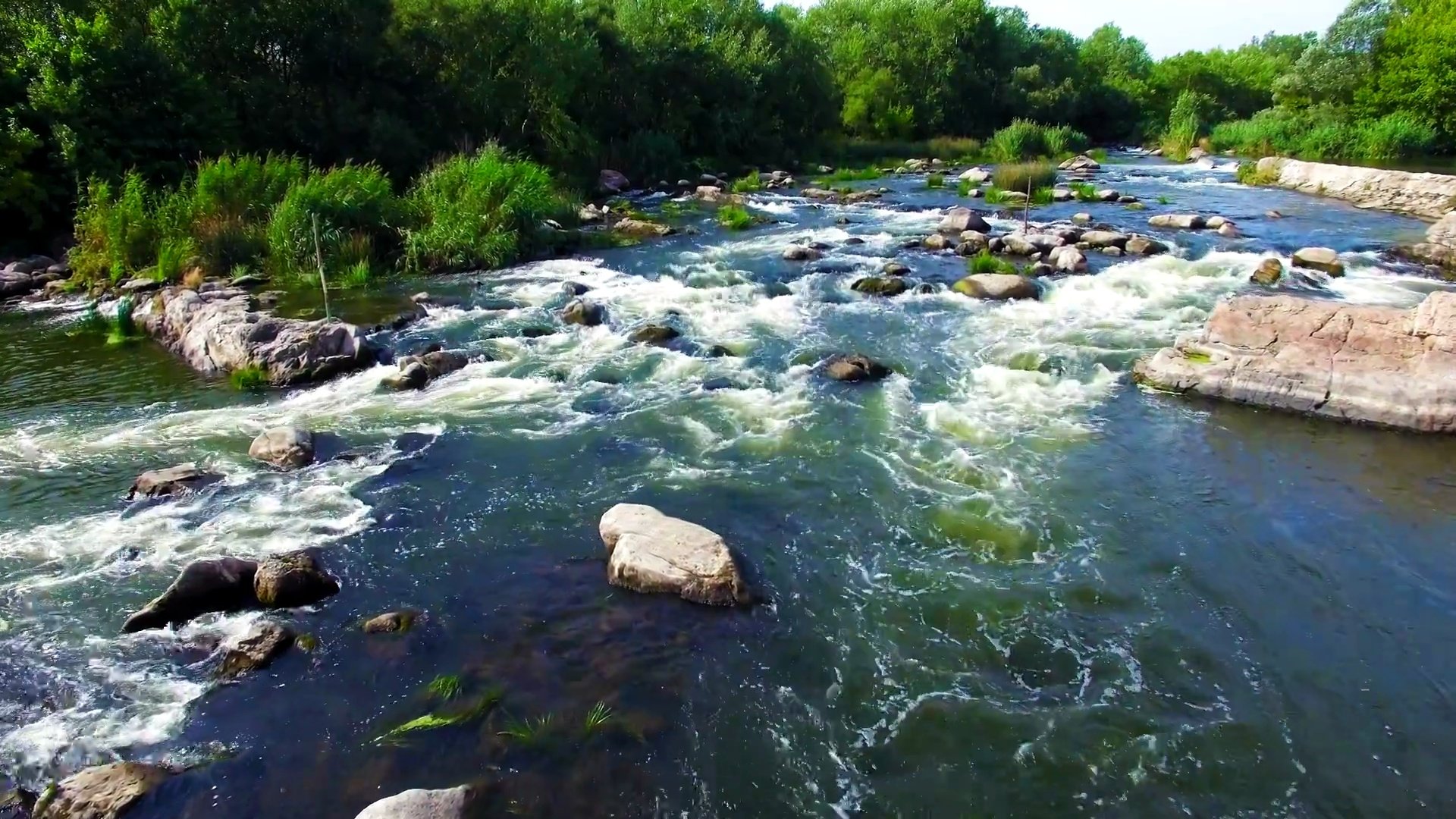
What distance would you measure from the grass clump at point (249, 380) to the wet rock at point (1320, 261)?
23071mm

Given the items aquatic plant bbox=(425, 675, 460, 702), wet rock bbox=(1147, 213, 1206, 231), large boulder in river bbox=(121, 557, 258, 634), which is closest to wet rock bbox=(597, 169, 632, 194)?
wet rock bbox=(1147, 213, 1206, 231)

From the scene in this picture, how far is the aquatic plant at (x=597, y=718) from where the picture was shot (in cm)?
673

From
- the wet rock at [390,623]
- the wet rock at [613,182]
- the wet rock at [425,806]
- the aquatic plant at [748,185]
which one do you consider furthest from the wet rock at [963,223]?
the wet rock at [425,806]

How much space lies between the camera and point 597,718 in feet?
22.4

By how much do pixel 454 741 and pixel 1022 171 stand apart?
37645 millimetres

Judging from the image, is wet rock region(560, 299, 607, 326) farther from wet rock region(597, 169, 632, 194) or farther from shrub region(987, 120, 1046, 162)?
shrub region(987, 120, 1046, 162)

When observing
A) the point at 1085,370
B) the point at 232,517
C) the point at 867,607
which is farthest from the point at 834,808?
the point at 1085,370

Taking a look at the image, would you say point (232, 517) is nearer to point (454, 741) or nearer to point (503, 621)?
point (503, 621)

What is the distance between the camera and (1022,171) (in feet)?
126

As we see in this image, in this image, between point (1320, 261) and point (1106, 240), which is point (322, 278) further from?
point (1320, 261)

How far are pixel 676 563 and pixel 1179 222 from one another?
80.3ft

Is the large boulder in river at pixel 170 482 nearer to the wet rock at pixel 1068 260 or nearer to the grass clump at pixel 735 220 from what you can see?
the wet rock at pixel 1068 260

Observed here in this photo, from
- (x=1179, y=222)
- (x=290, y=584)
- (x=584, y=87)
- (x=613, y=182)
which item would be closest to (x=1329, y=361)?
(x=290, y=584)

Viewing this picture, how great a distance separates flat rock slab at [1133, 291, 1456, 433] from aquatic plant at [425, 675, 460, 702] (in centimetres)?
1154
